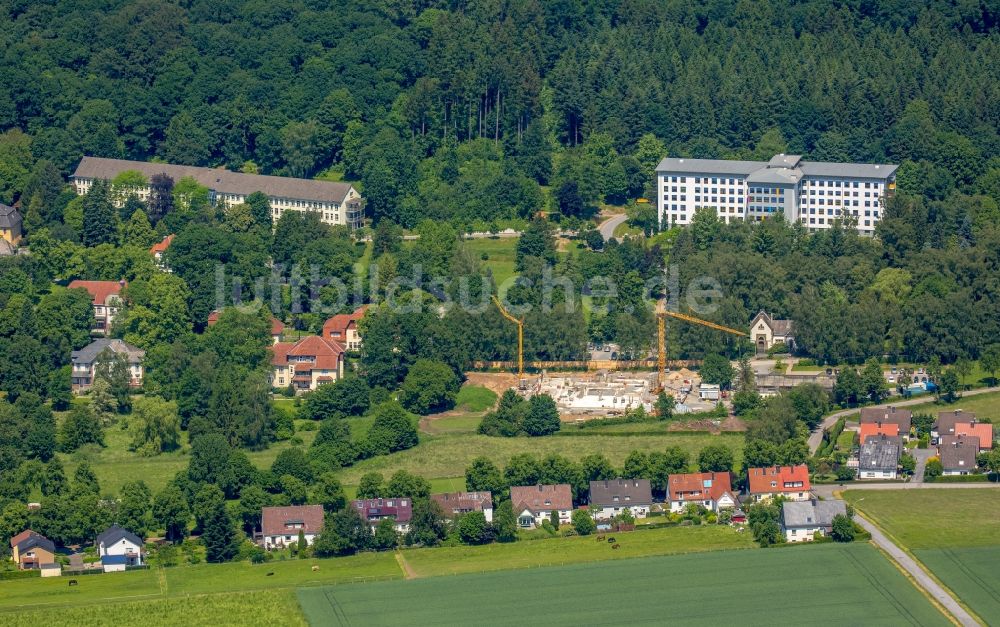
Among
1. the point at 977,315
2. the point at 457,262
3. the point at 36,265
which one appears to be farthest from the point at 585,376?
the point at 36,265

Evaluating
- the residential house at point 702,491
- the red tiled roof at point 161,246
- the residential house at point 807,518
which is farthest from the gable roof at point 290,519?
the red tiled roof at point 161,246

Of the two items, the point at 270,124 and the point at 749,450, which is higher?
the point at 270,124

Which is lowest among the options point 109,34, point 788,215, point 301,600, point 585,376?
point 301,600

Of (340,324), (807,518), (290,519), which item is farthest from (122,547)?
(340,324)

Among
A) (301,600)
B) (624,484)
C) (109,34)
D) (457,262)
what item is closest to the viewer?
(301,600)

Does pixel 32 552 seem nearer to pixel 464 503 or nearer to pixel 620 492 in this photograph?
pixel 464 503

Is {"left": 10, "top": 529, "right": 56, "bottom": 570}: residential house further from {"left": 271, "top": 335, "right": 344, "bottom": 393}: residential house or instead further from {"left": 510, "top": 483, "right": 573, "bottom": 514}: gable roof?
{"left": 271, "top": 335, "right": 344, "bottom": 393}: residential house

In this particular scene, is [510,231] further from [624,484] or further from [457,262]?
[624,484]
